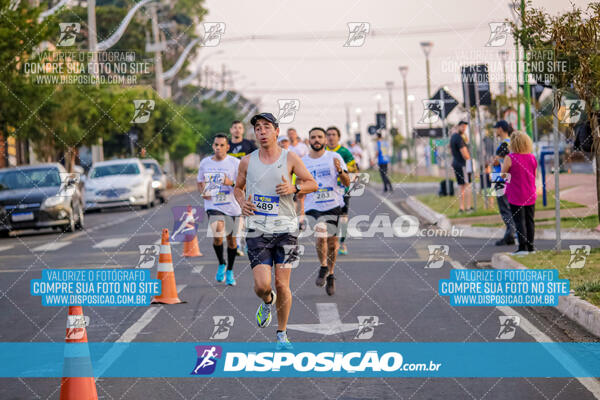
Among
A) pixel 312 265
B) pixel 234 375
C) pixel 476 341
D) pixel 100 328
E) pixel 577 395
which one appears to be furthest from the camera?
Result: pixel 312 265

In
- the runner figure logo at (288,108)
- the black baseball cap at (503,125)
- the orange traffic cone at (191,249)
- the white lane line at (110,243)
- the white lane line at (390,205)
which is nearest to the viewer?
the black baseball cap at (503,125)

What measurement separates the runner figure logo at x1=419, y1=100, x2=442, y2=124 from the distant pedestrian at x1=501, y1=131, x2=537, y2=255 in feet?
23.4

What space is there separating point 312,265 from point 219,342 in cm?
653

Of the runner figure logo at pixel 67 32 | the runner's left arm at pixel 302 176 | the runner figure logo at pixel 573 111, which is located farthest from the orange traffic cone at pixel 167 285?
the runner figure logo at pixel 67 32

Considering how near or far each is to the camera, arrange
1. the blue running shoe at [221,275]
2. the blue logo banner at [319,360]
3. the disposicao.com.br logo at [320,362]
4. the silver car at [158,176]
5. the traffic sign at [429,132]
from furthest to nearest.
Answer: the silver car at [158,176] < the traffic sign at [429,132] < the blue running shoe at [221,275] < the disposicao.com.br logo at [320,362] < the blue logo banner at [319,360]

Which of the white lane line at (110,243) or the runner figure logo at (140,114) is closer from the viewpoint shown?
the white lane line at (110,243)

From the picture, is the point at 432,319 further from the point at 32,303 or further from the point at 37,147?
the point at 37,147

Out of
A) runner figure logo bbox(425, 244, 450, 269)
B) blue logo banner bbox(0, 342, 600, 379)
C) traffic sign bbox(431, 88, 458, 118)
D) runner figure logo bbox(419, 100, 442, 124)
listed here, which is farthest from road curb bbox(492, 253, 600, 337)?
traffic sign bbox(431, 88, 458, 118)

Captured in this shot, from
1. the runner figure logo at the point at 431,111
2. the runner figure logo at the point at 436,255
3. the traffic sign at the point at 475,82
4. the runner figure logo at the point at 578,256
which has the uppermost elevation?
the traffic sign at the point at 475,82

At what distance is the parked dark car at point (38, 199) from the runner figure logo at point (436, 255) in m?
10.7

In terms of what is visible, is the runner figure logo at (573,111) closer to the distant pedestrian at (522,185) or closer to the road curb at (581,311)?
the distant pedestrian at (522,185)

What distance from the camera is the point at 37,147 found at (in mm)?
41312

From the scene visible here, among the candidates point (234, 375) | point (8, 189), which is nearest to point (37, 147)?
point (8, 189)

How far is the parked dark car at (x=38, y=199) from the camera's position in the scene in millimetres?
24844
